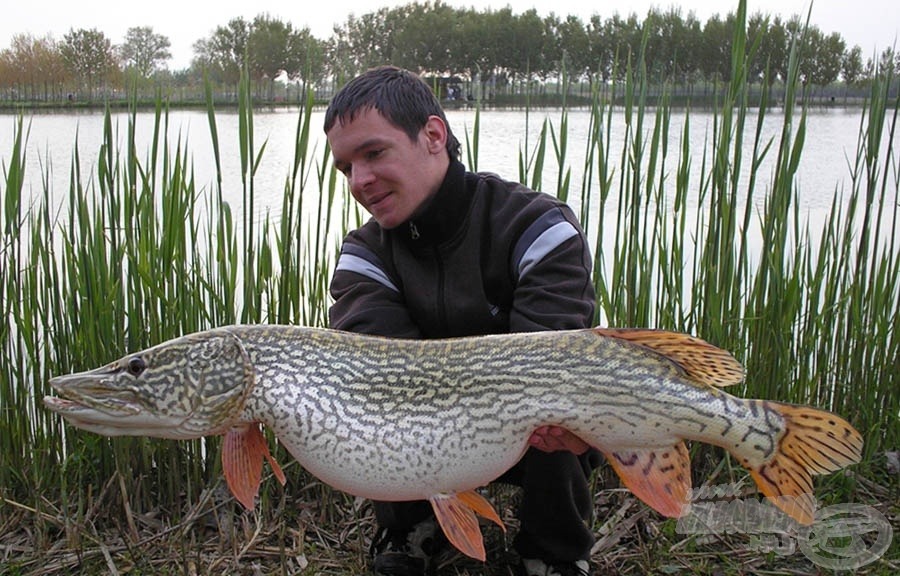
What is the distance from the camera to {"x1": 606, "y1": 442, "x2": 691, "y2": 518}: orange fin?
5.65ft

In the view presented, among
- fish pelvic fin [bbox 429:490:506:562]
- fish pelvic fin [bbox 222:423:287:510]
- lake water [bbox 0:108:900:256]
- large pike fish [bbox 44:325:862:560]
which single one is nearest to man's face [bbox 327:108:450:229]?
large pike fish [bbox 44:325:862:560]

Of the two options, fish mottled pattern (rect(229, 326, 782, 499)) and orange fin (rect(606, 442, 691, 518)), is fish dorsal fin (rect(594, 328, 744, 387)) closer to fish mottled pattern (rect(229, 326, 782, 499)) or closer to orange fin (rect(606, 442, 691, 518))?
fish mottled pattern (rect(229, 326, 782, 499))

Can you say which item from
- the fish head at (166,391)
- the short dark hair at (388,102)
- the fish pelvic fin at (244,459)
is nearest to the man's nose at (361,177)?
the short dark hair at (388,102)

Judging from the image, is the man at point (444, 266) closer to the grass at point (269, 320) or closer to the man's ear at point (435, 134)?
the man's ear at point (435, 134)

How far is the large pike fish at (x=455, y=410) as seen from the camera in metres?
1.67

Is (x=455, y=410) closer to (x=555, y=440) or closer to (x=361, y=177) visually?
(x=555, y=440)

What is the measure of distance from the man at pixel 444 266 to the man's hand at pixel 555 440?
10.4 inches

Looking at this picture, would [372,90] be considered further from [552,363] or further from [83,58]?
[83,58]

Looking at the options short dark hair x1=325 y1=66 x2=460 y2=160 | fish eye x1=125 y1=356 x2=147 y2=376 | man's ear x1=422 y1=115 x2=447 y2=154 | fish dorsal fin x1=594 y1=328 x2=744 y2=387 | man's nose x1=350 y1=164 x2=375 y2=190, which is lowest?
fish eye x1=125 y1=356 x2=147 y2=376

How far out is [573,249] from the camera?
2.11 metres

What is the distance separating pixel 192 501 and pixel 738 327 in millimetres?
1951

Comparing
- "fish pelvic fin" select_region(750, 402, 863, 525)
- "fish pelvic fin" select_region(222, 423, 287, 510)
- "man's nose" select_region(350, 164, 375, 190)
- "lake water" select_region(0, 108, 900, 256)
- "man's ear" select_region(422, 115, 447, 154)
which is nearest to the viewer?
"fish pelvic fin" select_region(750, 402, 863, 525)

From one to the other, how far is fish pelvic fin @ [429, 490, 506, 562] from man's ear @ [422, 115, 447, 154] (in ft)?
3.17

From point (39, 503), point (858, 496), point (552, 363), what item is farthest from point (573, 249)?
point (39, 503)
